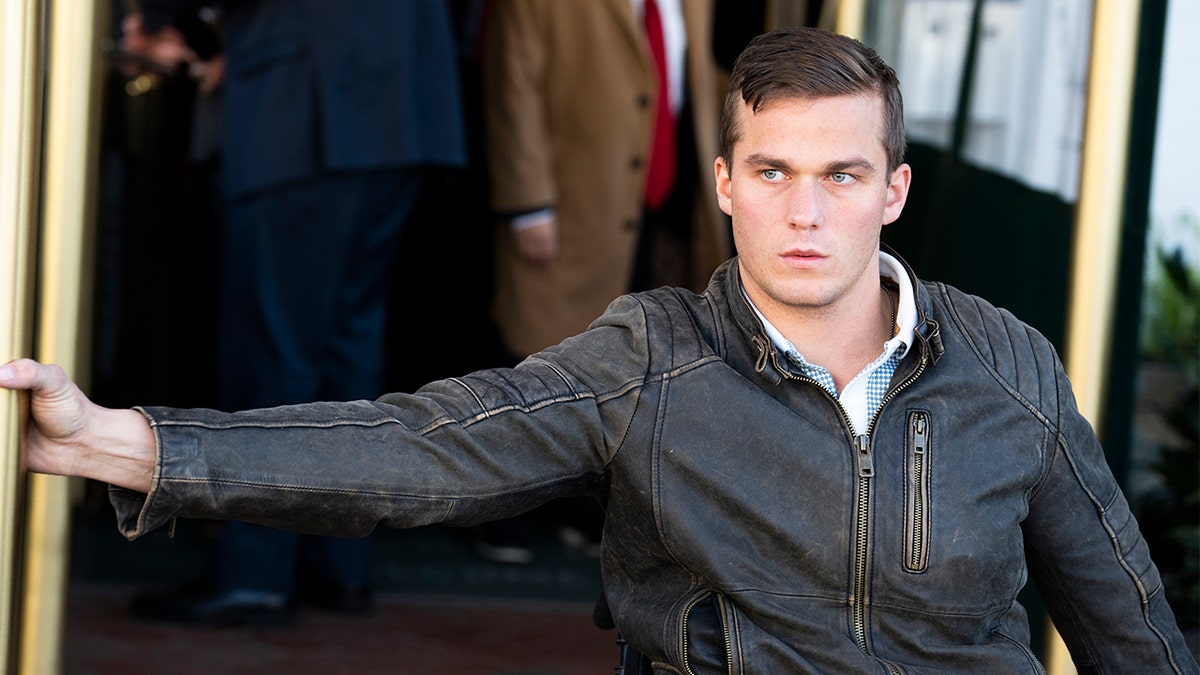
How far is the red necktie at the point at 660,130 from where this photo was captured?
445cm

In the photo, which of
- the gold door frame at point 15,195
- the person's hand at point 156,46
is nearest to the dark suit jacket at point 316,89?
the person's hand at point 156,46

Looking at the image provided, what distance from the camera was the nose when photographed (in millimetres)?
1981

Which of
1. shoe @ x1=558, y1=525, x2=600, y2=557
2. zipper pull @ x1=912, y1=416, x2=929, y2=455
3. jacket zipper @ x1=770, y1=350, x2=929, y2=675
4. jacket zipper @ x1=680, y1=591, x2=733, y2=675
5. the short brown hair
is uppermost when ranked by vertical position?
the short brown hair

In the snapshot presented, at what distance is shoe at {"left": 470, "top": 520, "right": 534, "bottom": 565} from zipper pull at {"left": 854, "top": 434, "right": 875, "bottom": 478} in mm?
2526

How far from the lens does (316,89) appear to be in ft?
12.0

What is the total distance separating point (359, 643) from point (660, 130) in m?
1.78

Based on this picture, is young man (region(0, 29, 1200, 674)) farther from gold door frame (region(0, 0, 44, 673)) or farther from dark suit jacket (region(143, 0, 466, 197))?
dark suit jacket (region(143, 0, 466, 197))

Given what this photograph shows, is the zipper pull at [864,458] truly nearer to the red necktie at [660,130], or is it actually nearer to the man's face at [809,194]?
the man's face at [809,194]

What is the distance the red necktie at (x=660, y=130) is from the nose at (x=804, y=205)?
2471mm

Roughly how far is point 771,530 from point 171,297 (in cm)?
355

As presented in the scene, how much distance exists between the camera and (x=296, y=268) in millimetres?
3715

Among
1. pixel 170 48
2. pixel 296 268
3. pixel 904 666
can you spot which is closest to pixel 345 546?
pixel 296 268

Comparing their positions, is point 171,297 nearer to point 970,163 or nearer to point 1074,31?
point 970,163

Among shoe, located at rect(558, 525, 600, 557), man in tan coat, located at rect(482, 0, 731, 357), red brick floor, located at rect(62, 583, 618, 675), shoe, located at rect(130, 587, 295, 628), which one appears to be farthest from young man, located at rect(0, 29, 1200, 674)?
shoe, located at rect(558, 525, 600, 557)
